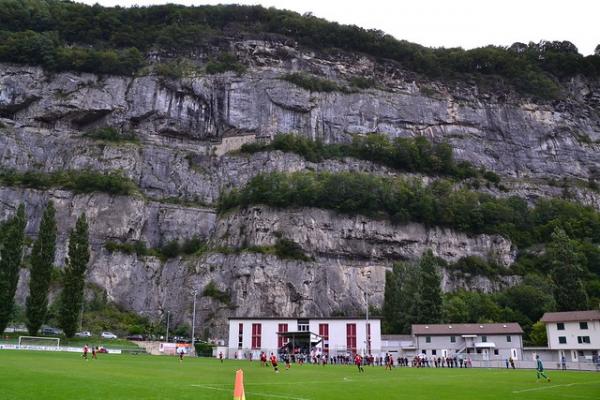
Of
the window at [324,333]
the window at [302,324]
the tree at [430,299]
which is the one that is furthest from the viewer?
the tree at [430,299]

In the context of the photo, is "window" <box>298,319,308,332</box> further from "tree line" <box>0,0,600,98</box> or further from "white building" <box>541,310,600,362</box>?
"tree line" <box>0,0,600,98</box>

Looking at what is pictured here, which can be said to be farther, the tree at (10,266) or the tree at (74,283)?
the tree at (74,283)

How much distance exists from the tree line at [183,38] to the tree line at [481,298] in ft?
187

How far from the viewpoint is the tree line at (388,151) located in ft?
329

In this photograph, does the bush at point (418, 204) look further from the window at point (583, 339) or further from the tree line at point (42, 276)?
the window at point (583, 339)

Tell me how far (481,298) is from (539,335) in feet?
49.5

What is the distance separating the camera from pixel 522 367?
155ft

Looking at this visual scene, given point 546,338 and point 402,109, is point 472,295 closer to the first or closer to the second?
point 546,338

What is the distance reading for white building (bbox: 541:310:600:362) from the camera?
54.9 meters

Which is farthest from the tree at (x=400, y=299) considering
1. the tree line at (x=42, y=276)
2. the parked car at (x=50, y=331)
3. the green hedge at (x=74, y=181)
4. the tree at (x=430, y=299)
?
the green hedge at (x=74, y=181)

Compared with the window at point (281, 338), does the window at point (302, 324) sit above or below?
above

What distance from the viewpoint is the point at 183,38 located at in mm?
110688

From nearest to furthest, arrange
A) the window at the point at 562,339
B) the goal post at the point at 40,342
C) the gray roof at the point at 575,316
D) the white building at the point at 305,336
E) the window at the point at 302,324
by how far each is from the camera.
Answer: the goal post at the point at 40,342 → the gray roof at the point at 575,316 → the window at the point at 562,339 → the white building at the point at 305,336 → the window at the point at 302,324

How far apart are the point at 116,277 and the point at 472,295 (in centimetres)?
5200
